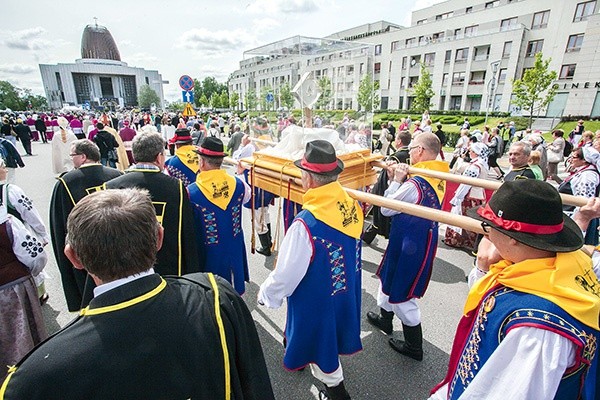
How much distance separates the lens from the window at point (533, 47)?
31703mm

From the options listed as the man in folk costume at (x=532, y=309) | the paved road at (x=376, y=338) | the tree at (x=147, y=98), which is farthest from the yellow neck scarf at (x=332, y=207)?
the tree at (x=147, y=98)

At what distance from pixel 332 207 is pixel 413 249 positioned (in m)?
1.16

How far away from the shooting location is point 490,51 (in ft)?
111

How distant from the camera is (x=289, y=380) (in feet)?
9.22

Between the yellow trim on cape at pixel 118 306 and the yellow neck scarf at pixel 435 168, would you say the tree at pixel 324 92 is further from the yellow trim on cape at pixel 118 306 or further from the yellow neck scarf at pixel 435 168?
the yellow trim on cape at pixel 118 306

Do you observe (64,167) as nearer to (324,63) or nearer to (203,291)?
(324,63)

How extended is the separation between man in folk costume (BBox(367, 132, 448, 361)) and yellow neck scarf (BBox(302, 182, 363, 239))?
2.42 feet

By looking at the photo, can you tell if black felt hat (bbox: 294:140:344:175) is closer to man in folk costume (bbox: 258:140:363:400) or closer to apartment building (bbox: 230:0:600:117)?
man in folk costume (bbox: 258:140:363:400)

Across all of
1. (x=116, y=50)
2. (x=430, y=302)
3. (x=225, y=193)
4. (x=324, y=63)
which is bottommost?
(x=430, y=302)

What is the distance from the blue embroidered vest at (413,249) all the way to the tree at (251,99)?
2.78 m

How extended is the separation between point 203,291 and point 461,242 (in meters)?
5.48

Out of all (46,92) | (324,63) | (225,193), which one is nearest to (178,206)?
(225,193)

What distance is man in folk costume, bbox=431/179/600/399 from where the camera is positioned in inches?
44.1

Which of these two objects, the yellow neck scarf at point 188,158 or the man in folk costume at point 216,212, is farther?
the yellow neck scarf at point 188,158
